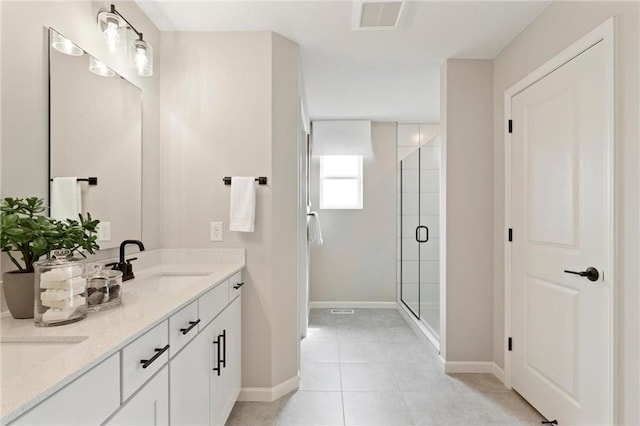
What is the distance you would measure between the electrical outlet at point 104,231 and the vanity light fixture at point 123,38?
849 mm

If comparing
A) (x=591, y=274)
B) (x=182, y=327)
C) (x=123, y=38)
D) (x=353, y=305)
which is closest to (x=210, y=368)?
(x=182, y=327)

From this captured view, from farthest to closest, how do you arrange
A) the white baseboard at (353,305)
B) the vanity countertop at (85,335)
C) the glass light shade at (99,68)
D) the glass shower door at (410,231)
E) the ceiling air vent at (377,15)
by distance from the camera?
the white baseboard at (353,305), the glass shower door at (410,231), the ceiling air vent at (377,15), the glass light shade at (99,68), the vanity countertop at (85,335)

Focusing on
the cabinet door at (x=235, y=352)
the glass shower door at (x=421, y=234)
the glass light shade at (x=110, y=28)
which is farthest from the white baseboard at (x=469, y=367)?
the glass light shade at (x=110, y=28)

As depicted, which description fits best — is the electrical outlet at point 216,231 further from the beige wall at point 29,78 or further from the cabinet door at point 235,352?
the beige wall at point 29,78

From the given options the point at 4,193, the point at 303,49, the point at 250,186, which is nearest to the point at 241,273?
the point at 250,186

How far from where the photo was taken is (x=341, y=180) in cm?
485

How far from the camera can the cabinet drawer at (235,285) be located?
2.09m

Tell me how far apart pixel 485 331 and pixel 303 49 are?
2.57 metres

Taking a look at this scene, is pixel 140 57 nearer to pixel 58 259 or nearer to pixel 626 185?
pixel 58 259

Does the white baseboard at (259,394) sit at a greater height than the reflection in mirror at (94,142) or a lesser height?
lesser

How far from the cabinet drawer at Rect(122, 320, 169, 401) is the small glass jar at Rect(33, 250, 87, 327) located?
24 cm

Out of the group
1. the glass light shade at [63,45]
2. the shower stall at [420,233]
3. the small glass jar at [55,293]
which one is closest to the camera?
the small glass jar at [55,293]

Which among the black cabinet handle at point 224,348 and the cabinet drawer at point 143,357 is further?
the black cabinet handle at point 224,348

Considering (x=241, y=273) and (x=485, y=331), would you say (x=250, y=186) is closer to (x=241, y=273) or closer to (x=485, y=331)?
(x=241, y=273)
